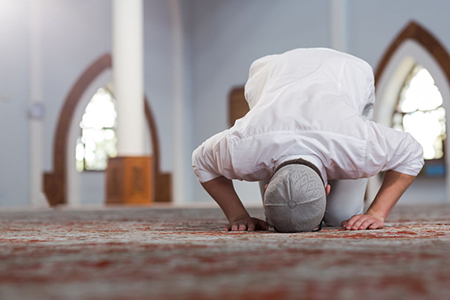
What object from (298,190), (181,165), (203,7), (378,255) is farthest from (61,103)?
(378,255)

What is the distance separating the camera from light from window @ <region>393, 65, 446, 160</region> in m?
9.62

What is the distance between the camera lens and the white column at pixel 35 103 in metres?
10.3

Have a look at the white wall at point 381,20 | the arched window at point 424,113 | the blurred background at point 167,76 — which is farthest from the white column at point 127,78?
the arched window at point 424,113

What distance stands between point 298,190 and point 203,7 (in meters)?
10.5

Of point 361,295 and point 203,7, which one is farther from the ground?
point 203,7

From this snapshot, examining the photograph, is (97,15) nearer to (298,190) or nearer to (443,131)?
(443,131)

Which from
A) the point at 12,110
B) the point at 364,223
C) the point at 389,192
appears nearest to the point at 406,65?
the point at 12,110


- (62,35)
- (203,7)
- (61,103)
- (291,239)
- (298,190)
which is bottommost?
(291,239)

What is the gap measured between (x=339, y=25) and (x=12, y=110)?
5.61 meters

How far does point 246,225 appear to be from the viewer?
90.0 inches

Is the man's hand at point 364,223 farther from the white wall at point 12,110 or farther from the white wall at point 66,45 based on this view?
the white wall at point 66,45

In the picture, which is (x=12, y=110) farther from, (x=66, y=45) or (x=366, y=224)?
(x=366, y=224)

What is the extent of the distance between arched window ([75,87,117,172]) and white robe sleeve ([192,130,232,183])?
926 centimetres

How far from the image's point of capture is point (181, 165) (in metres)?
11.9
